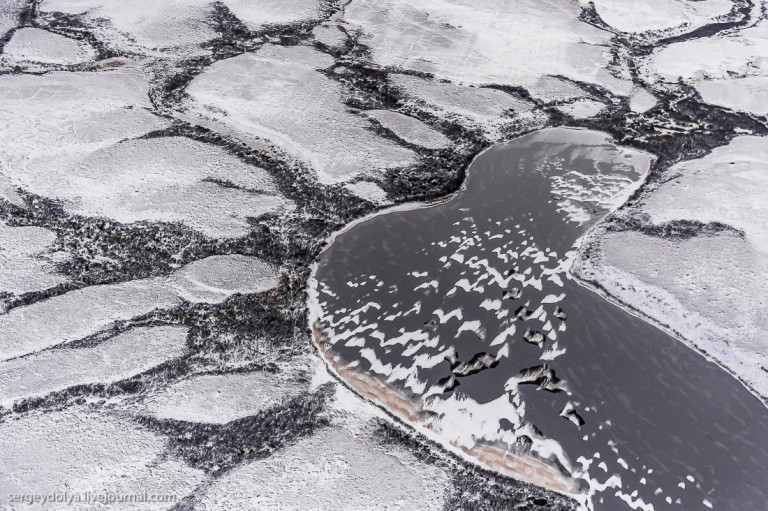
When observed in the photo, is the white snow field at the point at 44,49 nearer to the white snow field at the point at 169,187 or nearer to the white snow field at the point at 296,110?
the white snow field at the point at 296,110

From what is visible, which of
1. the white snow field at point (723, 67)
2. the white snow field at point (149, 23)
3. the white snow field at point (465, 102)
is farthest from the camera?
the white snow field at point (149, 23)

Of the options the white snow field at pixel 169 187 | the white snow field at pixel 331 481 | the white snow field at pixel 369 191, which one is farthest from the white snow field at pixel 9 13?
the white snow field at pixel 331 481

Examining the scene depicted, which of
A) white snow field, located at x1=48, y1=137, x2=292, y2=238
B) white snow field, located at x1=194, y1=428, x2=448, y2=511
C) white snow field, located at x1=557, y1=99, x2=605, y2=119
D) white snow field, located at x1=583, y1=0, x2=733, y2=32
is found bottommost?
white snow field, located at x1=194, y1=428, x2=448, y2=511

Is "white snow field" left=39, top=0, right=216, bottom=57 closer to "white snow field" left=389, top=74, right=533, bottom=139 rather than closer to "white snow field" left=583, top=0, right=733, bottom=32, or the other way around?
"white snow field" left=389, top=74, right=533, bottom=139

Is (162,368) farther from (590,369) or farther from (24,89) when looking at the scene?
(24,89)

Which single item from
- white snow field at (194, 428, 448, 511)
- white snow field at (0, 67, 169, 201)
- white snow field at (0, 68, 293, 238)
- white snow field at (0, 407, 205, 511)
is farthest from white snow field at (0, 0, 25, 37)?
white snow field at (194, 428, 448, 511)

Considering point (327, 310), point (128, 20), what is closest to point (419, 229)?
point (327, 310)
